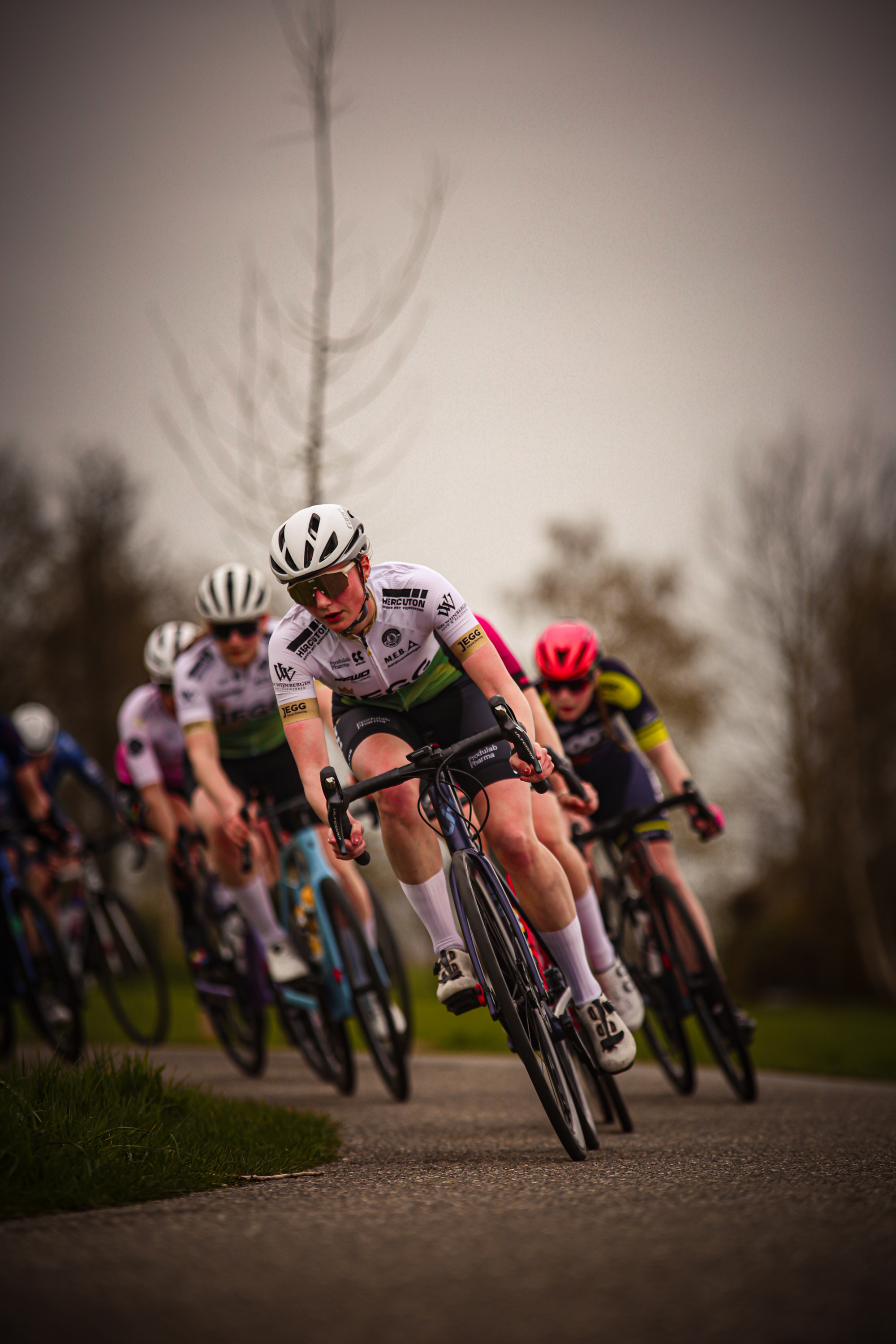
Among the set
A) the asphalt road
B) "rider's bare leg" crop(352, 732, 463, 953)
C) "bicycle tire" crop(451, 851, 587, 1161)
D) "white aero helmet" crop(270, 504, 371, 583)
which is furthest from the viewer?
"rider's bare leg" crop(352, 732, 463, 953)

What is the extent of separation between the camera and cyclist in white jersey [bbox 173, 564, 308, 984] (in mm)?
6887

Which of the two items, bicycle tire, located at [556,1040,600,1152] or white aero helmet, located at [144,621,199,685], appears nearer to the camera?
bicycle tire, located at [556,1040,600,1152]

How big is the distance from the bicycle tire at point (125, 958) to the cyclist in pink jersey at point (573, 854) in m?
4.75

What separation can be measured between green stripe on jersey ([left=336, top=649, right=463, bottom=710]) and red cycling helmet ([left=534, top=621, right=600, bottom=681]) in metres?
1.61

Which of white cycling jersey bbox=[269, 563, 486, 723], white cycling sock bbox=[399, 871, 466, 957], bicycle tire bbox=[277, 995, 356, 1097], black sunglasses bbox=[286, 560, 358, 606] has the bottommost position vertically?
bicycle tire bbox=[277, 995, 356, 1097]

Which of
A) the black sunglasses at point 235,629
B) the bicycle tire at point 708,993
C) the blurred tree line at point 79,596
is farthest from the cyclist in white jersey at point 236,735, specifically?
the blurred tree line at point 79,596

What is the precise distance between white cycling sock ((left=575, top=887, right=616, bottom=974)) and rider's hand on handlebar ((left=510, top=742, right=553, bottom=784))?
1.72m

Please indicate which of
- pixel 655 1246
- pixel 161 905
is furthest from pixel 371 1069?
pixel 161 905

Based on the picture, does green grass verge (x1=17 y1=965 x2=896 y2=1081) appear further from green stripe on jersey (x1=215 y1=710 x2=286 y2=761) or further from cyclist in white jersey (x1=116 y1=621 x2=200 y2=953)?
green stripe on jersey (x1=215 y1=710 x2=286 y2=761)

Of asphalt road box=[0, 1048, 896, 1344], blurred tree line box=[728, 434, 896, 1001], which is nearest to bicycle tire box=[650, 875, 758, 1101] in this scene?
asphalt road box=[0, 1048, 896, 1344]

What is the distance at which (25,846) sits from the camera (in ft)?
35.3

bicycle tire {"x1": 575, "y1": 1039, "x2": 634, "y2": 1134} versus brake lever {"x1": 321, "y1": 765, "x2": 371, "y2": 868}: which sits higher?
brake lever {"x1": 321, "y1": 765, "x2": 371, "y2": 868}

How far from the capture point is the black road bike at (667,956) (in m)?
6.50

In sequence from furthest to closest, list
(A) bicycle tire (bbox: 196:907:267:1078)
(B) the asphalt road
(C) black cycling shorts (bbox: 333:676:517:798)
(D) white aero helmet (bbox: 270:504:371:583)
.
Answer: (A) bicycle tire (bbox: 196:907:267:1078), (C) black cycling shorts (bbox: 333:676:517:798), (D) white aero helmet (bbox: 270:504:371:583), (B) the asphalt road
